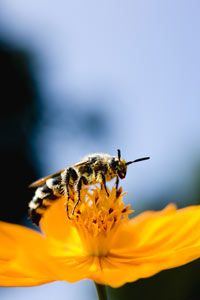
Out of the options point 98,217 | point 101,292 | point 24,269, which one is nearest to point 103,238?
point 98,217

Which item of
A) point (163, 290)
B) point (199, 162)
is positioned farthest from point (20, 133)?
point (163, 290)

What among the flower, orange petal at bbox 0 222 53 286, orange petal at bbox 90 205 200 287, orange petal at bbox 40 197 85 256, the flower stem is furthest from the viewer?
orange petal at bbox 40 197 85 256

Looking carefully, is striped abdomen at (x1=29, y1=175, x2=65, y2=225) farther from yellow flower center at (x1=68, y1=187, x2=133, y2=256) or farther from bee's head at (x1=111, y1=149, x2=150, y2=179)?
bee's head at (x1=111, y1=149, x2=150, y2=179)

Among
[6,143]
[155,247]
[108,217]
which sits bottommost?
[6,143]

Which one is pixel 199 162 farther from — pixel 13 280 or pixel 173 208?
pixel 13 280

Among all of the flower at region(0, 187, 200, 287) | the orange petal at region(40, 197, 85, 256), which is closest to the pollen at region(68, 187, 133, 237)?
the flower at region(0, 187, 200, 287)
